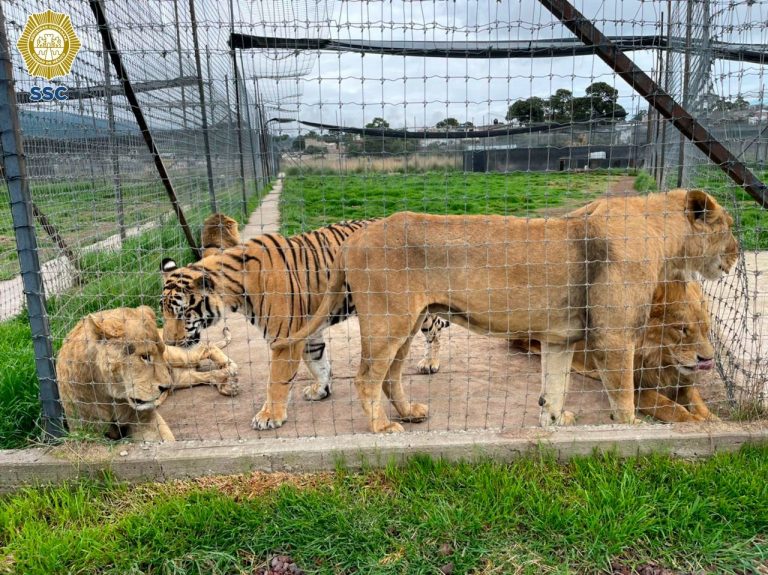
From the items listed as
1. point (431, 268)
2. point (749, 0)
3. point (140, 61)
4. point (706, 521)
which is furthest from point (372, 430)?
point (140, 61)

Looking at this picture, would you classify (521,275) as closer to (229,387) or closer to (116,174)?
(229,387)

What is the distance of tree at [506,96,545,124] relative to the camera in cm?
367

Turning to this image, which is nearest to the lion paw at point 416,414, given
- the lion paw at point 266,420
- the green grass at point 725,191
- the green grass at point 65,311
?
the lion paw at point 266,420

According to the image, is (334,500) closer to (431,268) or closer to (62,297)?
Result: (431,268)

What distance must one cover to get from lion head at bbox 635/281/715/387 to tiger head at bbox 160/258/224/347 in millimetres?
2978

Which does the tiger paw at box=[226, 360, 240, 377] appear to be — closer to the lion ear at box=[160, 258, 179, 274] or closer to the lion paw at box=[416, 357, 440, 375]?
the lion ear at box=[160, 258, 179, 274]

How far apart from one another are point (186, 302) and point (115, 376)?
927 millimetres

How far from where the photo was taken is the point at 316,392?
4949mm

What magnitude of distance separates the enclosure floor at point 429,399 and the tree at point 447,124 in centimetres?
147

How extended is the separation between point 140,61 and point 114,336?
14.7 feet

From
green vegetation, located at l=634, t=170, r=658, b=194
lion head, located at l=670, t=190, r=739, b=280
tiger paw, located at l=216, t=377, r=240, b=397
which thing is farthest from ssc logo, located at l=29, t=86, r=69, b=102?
green vegetation, located at l=634, t=170, r=658, b=194

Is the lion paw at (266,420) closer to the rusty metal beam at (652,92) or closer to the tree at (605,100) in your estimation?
the tree at (605,100)

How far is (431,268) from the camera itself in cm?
376

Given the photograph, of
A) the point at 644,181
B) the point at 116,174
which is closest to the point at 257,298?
the point at 116,174
